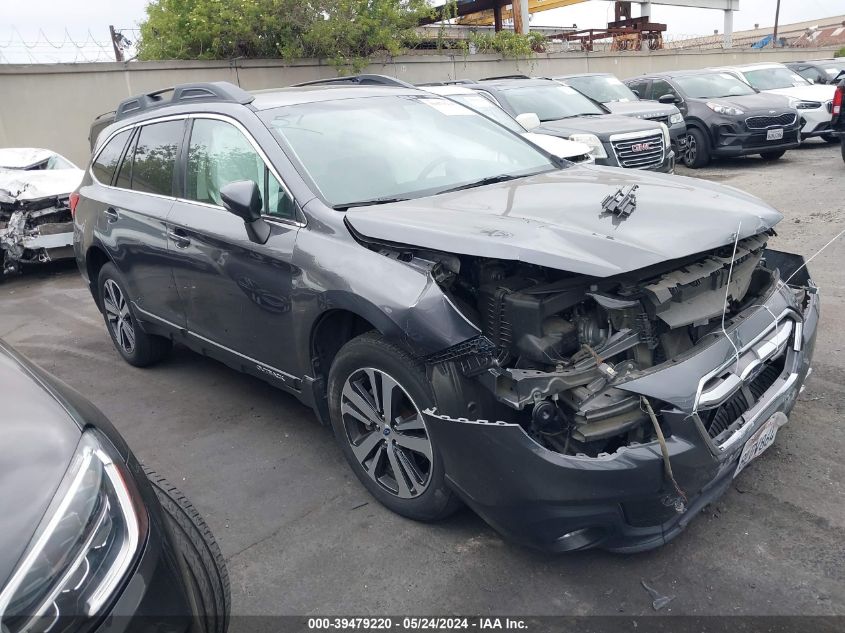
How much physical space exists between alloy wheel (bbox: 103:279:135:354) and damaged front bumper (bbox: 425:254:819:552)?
3350 millimetres

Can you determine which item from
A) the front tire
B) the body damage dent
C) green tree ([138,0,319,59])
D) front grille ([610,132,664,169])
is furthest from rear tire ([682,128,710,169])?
the body damage dent

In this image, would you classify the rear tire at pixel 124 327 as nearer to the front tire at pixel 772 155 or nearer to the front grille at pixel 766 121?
the front grille at pixel 766 121

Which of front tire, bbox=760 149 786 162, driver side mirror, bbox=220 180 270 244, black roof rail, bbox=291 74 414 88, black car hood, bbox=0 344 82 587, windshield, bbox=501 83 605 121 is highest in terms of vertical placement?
black roof rail, bbox=291 74 414 88

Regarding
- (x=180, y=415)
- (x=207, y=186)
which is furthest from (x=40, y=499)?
(x=180, y=415)

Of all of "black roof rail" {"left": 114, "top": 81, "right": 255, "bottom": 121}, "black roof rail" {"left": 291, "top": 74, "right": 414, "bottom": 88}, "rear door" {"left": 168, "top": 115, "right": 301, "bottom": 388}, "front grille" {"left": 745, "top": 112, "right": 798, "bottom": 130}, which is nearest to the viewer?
"rear door" {"left": 168, "top": 115, "right": 301, "bottom": 388}

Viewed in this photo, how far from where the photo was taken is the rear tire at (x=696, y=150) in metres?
12.6

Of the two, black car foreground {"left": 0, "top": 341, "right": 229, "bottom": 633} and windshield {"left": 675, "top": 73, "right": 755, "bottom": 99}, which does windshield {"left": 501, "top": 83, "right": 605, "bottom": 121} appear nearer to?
windshield {"left": 675, "top": 73, "right": 755, "bottom": 99}

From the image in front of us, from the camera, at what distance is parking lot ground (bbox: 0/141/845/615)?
2.72 meters

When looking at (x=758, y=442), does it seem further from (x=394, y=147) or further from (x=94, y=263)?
(x=94, y=263)

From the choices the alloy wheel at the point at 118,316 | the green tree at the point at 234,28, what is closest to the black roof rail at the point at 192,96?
the alloy wheel at the point at 118,316

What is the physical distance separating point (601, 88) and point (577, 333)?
11274 millimetres

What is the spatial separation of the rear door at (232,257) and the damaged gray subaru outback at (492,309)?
0.02 metres

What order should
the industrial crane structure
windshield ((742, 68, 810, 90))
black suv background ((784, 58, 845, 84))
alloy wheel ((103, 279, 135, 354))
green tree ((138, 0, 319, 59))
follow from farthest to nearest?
the industrial crane structure → black suv background ((784, 58, 845, 84)) → green tree ((138, 0, 319, 59)) → windshield ((742, 68, 810, 90)) → alloy wheel ((103, 279, 135, 354))

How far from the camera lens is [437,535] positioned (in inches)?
124
